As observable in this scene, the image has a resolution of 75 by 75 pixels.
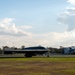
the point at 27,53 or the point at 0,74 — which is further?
the point at 27,53

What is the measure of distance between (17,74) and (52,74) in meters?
3.51

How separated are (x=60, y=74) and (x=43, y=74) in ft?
5.57

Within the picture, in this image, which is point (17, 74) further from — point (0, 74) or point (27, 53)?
point (27, 53)

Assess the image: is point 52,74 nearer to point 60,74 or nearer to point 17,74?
point 60,74

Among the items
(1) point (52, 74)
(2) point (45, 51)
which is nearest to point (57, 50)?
(2) point (45, 51)

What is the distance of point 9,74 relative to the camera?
26.0 metres

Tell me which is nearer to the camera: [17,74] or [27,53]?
[17,74]

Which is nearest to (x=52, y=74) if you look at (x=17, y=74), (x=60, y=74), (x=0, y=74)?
(x=60, y=74)

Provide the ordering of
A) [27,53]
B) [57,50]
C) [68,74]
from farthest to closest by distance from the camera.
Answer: [57,50] < [27,53] < [68,74]

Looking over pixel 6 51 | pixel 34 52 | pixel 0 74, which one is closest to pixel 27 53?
pixel 34 52

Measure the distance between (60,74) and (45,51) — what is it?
2698 inches

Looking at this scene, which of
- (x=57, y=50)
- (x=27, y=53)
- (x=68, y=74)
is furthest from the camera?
(x=57, y=50)

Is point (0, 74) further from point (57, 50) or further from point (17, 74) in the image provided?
point (57, 50)

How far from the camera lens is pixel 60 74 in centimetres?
2581
